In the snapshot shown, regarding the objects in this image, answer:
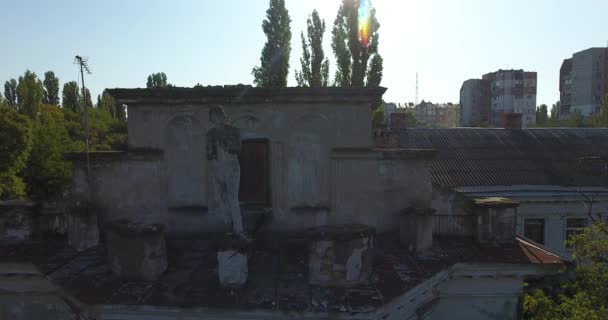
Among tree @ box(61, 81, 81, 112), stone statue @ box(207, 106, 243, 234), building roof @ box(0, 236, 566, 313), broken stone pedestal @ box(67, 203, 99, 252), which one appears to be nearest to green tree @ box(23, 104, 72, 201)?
tree @ box(61, 81, 81, 112)

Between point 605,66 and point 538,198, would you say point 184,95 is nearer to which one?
point 538,198

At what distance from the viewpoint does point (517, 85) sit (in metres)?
73.2

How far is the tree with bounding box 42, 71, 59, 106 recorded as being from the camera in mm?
57875

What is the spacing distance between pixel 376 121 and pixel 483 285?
1897 centimetres

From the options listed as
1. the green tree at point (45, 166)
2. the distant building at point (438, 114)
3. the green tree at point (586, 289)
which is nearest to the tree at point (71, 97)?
the green tree at point (45, 166)

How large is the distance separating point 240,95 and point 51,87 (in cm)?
6094

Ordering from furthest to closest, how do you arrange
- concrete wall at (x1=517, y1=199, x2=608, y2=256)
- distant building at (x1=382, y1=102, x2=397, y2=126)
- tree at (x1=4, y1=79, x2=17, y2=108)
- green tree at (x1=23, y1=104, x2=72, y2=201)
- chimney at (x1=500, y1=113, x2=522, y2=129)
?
tree at (x1=4, y1=79, x2=17, y2=108) < green tree at (x1=23, y1=104, x2=72, y2=201) < distant building at (x1=382, y1=102, x2=397, y2=126) < chimney at (x1=500, y1=113, x2=522, y2=129) < concrete wall at (x1=517, y1=199, x2=608, y2=256)

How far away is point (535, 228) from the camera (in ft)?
56.5

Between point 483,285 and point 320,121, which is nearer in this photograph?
point 483,285

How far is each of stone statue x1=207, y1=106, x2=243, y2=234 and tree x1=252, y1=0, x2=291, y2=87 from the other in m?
21.0

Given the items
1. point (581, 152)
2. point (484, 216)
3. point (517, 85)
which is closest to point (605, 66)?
point (517, 85)

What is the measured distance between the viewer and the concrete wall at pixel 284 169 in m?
9.52

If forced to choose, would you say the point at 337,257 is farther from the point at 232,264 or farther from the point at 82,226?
the point at 82,226

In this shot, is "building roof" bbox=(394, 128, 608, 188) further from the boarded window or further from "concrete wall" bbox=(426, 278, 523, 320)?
the boarded window
